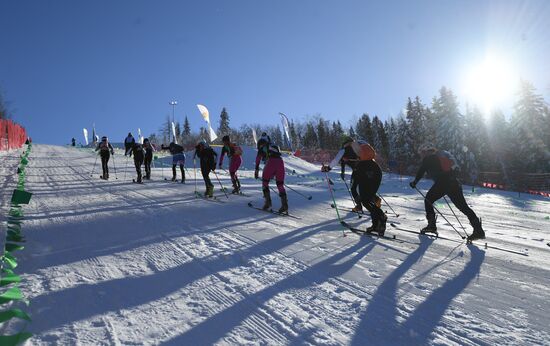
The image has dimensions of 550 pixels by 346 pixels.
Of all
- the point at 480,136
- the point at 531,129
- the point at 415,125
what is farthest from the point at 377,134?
the point at 531,129

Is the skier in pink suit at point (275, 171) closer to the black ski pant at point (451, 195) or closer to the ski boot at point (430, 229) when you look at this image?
the ski boot at point (430, 229)

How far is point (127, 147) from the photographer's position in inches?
717

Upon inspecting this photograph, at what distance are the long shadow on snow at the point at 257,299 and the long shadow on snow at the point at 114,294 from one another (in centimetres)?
77

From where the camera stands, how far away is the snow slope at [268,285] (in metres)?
3.07

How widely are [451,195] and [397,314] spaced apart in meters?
4.32

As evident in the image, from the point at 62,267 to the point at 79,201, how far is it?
614 centimetres

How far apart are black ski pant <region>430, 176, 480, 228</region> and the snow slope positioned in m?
0.55

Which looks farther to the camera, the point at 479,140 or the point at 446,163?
the point at 479,140

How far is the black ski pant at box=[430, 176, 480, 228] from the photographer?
6.82 metres

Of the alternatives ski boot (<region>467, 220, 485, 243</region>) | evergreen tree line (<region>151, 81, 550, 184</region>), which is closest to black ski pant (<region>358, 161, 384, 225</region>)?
ski boot (<region>467, 220, 485, 243</region>)

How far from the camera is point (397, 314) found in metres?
3.45

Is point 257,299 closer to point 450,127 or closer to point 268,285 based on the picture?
point 268,285

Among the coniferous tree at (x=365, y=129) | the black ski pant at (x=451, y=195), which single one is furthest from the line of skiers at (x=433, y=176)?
the coniferous tree at (x=365, y=129)

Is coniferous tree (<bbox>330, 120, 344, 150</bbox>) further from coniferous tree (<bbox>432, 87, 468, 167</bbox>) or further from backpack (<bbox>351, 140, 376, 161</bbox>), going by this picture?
backpack (<bbox>351, 140, 376, 161</bbox>)
